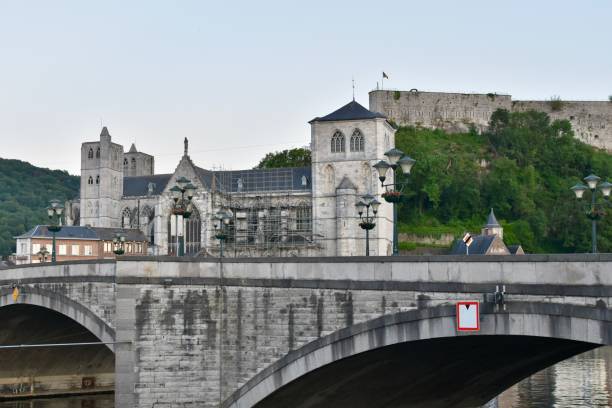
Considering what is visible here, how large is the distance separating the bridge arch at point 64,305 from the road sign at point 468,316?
1213 cm

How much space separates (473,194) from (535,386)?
6733cm

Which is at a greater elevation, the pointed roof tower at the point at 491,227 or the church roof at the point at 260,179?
the church roof at the point at 260,179

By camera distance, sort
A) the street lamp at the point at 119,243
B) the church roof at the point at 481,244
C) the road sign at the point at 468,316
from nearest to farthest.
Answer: the road sign at the point at 468,316
the street lamp at the point at 119,243
the church roof at the point at 481,244

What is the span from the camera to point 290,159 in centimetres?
11569

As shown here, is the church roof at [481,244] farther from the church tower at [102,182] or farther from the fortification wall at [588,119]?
the fortification wall at [588,119]

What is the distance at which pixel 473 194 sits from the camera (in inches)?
4424

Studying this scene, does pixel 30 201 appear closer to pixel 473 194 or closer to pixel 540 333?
pixel 473 194

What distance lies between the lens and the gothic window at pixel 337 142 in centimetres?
9506

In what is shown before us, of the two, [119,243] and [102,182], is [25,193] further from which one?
[119,243]

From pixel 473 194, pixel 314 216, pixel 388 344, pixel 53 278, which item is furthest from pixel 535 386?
pixel 473 194

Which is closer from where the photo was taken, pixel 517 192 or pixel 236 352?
pixel 236 352

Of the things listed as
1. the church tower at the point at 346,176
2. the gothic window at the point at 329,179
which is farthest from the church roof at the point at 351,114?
the gothic window at the point at 329,179

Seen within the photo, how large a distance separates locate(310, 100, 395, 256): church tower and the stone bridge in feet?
200

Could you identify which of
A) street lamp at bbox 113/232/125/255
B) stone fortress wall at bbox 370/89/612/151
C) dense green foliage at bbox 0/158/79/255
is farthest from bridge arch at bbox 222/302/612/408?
dense green foliage at bbox 0/158/79/255
